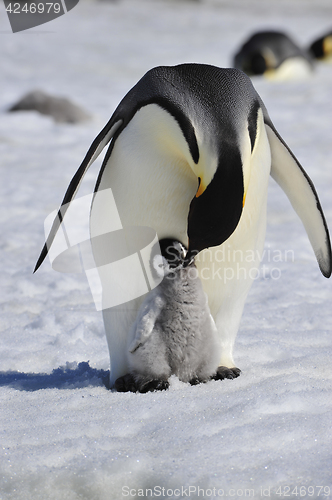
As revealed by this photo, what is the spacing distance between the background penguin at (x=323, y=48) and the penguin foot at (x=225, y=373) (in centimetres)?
1304

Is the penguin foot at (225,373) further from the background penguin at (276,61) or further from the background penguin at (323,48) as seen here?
the background penguin at (323,48)

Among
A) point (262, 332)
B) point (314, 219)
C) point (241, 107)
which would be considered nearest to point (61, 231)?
point (262, 332)

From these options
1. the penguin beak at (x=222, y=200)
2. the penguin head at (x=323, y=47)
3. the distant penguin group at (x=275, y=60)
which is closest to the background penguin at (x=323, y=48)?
the penguin head at (x=323, y=47)

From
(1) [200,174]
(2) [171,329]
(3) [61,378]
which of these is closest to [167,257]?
(2) [171,329]

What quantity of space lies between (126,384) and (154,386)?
158mm

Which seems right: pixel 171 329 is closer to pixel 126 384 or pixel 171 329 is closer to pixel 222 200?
pixel 126 384

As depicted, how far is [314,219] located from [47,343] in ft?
4.86

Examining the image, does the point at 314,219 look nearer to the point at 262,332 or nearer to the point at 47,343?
the point at 262,332

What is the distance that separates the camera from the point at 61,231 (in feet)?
16.5

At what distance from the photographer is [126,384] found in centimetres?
245

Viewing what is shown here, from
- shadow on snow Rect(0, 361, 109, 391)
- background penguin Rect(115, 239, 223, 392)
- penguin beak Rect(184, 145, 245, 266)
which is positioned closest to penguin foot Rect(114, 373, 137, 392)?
background penguin Rect(115, 239, 223, 392)

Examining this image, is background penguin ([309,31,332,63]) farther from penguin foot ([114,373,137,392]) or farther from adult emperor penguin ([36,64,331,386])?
penguin foot ([114,373,137,392])

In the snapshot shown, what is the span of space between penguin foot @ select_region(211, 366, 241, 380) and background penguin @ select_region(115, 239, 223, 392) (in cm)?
10

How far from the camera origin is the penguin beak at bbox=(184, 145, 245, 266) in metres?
2.06
